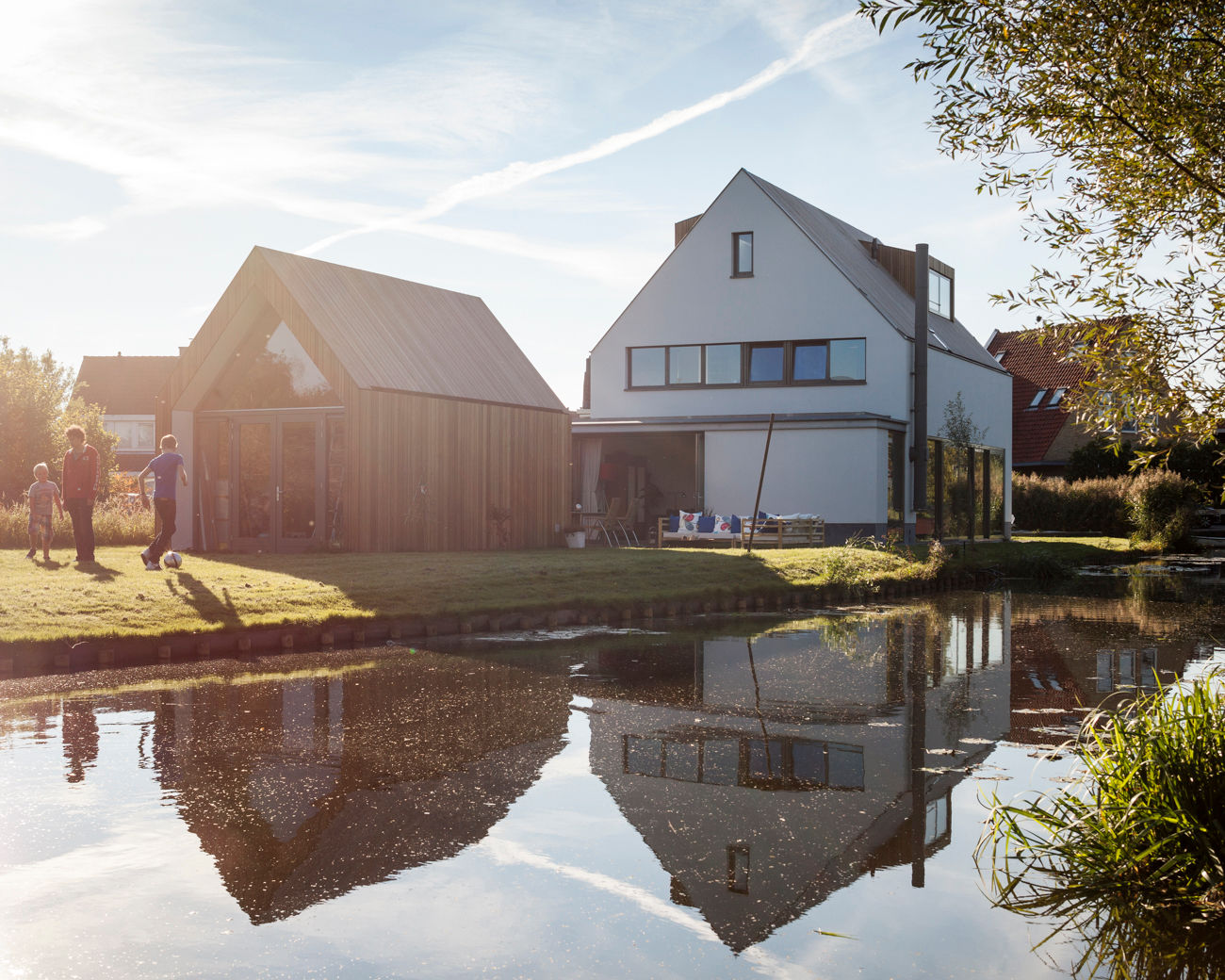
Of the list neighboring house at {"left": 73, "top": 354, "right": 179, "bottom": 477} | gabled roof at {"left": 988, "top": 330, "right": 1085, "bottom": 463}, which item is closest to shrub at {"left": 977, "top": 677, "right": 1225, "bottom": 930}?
gabled roof at {"left": 988, "top": 330, "right": 1085, "bottom": 463}

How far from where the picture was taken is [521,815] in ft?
19.1

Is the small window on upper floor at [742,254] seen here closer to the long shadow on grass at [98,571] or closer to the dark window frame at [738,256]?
the dark window frame at [738,256]

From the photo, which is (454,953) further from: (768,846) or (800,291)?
(800,291)

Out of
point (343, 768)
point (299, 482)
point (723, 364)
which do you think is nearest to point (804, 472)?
point (723, 364)

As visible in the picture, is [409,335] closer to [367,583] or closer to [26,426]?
[367,583]

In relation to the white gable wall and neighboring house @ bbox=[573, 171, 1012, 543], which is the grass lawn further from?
the white gable wall

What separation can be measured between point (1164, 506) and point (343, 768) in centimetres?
3172

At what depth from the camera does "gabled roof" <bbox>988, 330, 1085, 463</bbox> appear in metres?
47.1

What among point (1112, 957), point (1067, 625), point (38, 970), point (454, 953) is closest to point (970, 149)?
point (1112, 957)

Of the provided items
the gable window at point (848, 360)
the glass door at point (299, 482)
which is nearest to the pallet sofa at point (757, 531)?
the gable window at point (848, 360)

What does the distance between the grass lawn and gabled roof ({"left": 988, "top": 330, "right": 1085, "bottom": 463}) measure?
84.0ft

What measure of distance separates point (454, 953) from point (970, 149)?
6.13m

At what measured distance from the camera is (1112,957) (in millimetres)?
4055

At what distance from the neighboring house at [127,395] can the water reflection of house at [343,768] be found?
55.3 meters
